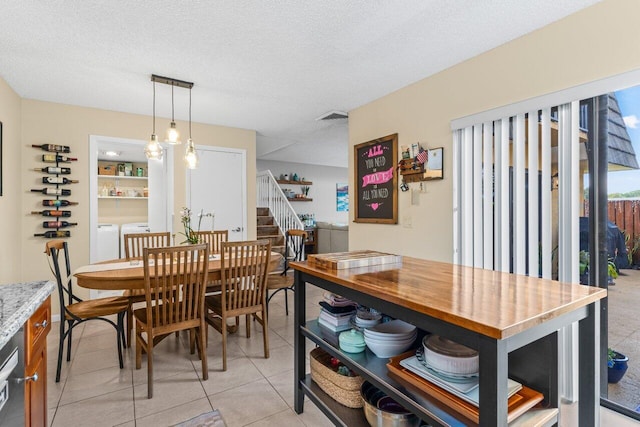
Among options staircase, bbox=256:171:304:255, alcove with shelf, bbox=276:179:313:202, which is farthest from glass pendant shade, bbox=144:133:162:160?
alcove with shelf, bbox=276:179:313:202

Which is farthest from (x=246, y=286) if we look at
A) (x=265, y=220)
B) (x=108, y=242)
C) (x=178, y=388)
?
(x=265, y=220)

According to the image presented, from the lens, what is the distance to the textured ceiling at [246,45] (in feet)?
6.55

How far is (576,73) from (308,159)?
633cm

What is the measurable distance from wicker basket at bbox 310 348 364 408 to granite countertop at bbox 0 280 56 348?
130 centimetres

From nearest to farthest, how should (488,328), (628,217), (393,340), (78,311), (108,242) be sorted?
(488,328)
(393,340)
(628,217)
(78,311)
(108,242)

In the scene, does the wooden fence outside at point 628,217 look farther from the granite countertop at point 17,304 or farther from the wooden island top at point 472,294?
the granite countertop at point 17,304

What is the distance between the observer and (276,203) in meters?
6.96

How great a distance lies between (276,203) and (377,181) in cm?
369

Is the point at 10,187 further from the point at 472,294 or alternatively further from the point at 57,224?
the point at 472,294

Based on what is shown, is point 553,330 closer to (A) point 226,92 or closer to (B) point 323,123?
(A) point 226,92

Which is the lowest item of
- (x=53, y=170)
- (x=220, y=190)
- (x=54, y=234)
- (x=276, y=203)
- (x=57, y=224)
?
(x=54, y=234)

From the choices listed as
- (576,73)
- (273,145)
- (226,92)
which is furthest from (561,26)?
(273,145)

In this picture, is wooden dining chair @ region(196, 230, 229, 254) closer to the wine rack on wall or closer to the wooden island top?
the wine rack on wall

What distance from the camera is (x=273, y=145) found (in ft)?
20.3
